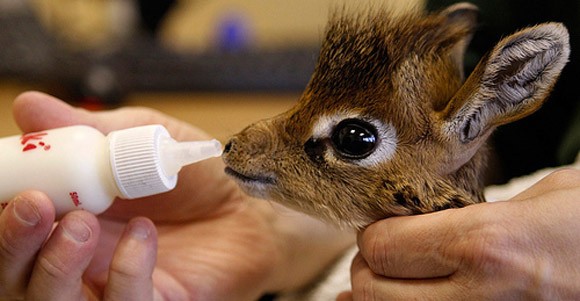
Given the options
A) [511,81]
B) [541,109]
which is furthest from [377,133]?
[541,109]

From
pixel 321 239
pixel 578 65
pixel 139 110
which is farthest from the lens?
pixel 578 65

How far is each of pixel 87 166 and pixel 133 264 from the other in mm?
129

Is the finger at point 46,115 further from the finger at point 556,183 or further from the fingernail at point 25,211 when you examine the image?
the finger at point 556,183

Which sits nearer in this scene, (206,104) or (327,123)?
(327,123)

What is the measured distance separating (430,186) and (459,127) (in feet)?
0.20

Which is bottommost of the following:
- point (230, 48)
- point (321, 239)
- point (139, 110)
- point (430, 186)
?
point (230, 48)

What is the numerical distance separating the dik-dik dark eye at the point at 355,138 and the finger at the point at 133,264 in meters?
0.25

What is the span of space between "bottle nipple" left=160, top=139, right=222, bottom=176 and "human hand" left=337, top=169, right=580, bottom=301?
203mm

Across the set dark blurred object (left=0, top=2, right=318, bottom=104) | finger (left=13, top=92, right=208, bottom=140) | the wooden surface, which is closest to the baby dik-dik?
finger (left=13, top=92, right=208, bottom=140)

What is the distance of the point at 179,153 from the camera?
2.25 ft

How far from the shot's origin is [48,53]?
221 centimetres

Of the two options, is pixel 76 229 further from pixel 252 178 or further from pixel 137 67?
pixel 137 67

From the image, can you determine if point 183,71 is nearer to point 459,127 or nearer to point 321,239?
point 321,239

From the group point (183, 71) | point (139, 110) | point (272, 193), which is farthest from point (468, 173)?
point (183, 71)
